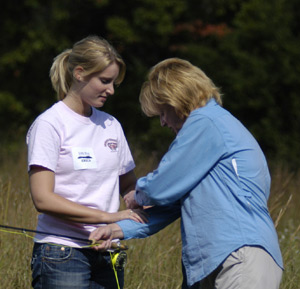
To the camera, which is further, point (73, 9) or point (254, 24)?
point (73, 9)

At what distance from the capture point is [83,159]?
354 centimetres

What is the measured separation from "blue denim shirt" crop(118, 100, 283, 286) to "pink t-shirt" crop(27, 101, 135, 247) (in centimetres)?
32

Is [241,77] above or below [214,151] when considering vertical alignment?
below

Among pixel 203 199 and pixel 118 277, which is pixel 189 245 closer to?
pixel 203 199

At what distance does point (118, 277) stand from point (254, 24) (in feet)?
42.6

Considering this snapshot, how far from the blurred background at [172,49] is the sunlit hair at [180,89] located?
11.0 metres

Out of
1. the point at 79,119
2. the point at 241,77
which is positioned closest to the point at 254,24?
the point at 241,77

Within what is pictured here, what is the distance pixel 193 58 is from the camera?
16.8 meters

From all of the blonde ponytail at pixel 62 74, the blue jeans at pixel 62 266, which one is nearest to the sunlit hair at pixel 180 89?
the blonde ponytail at pixel 62 74

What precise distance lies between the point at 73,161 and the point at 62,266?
50 cm

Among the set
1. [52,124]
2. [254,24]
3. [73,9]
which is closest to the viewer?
[52,124]

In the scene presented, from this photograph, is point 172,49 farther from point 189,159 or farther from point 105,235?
point 189,159

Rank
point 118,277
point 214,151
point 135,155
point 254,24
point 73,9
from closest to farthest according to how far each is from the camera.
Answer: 1. point 214,151
2. point 118,277
3. point 135,155
4. point 254,24
5. point 73,9

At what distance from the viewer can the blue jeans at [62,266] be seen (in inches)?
137
